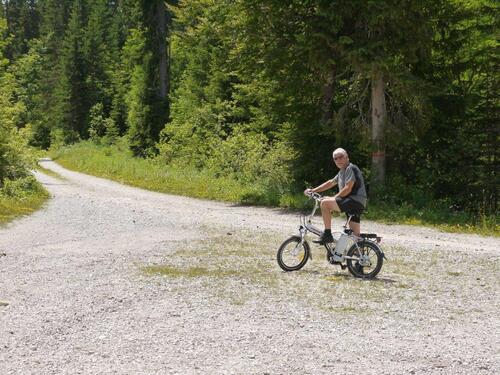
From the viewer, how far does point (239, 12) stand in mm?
19719

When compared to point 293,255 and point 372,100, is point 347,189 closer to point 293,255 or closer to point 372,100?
point 293,255

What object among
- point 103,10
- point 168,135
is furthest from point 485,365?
point 103,10

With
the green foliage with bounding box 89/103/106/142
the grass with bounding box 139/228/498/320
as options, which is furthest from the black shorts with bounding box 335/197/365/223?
the green foliage with bounding box 89/103/106/142

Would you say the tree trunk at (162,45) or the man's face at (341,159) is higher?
the tree trunk at (162,45)

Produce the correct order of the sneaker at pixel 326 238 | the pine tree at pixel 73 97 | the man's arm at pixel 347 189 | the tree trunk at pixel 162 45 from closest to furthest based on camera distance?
1. the man's arm at pixel 347 189
2. the sneaker at pixel 326 238
3. the tree trunk at pixel 162 45
4. the pine tree at pixel 73 97

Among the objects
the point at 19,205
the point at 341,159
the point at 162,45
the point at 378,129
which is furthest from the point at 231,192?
the point at 162,45

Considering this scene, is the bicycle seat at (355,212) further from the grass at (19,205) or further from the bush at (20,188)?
the bush at (20,188)

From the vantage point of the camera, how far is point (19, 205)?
18.9 meters

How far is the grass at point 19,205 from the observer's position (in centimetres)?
1701

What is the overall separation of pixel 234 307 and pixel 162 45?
3420 centimetres

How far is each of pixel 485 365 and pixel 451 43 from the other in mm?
14539

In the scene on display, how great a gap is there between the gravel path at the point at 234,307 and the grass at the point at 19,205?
2.79 meters

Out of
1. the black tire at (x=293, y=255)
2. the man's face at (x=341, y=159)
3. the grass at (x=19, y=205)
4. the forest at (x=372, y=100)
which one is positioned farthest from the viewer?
the forest at (x=372, y=100)

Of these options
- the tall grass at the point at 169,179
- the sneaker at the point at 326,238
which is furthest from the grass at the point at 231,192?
the sneaker at the point at 326,238
